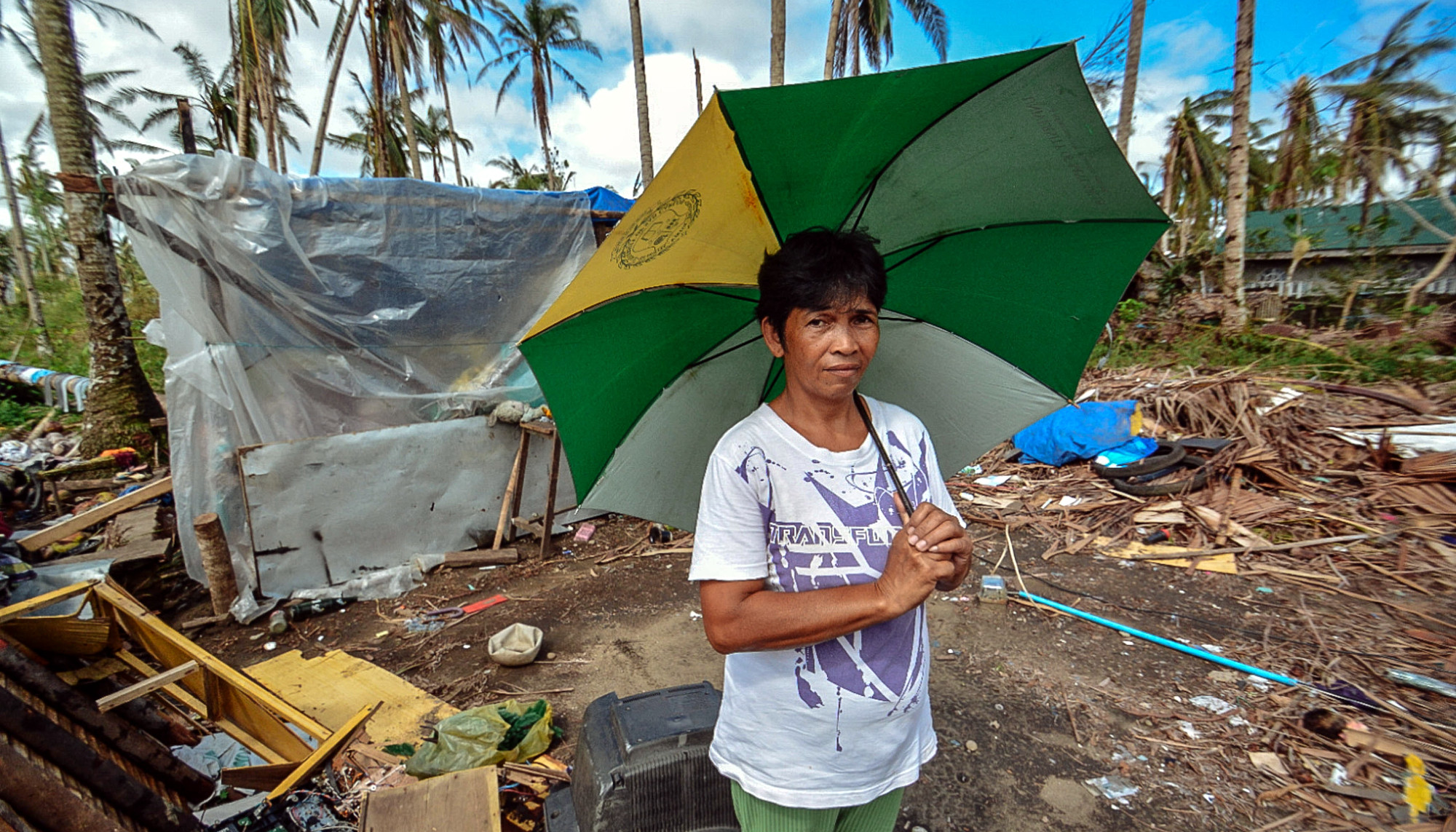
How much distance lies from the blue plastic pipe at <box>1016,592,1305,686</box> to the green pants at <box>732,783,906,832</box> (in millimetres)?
3250

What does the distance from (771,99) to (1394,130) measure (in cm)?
2586

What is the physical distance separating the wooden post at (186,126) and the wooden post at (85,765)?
197 inches

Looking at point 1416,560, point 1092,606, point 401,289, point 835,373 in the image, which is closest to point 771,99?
point 835,373

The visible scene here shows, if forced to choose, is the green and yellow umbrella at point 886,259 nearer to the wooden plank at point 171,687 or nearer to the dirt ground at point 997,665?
the dirt ground at point 997,665

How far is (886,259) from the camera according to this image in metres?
1.50

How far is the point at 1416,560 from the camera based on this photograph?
4297 millimetres

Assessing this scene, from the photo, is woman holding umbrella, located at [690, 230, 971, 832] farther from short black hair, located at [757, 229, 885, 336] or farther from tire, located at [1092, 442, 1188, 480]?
tire, located at [1092, 442, 1188, 480]

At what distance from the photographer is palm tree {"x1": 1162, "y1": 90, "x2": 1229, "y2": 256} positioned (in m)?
18.5

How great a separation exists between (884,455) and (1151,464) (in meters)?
5.99

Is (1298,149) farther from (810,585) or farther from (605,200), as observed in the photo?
(810,585)

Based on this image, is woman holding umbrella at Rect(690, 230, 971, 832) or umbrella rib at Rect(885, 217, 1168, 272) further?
A: umbrella rib at Rect(885, 217, 1168, 272)

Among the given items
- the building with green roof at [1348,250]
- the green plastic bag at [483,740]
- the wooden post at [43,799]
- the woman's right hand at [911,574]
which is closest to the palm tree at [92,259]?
the wooden post at [43,799]

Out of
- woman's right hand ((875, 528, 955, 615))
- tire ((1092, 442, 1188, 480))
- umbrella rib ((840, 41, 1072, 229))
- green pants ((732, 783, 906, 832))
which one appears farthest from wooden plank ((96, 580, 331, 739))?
tire ((1092, 442, 1188, 480))

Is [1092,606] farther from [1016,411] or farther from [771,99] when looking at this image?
[771,99]
